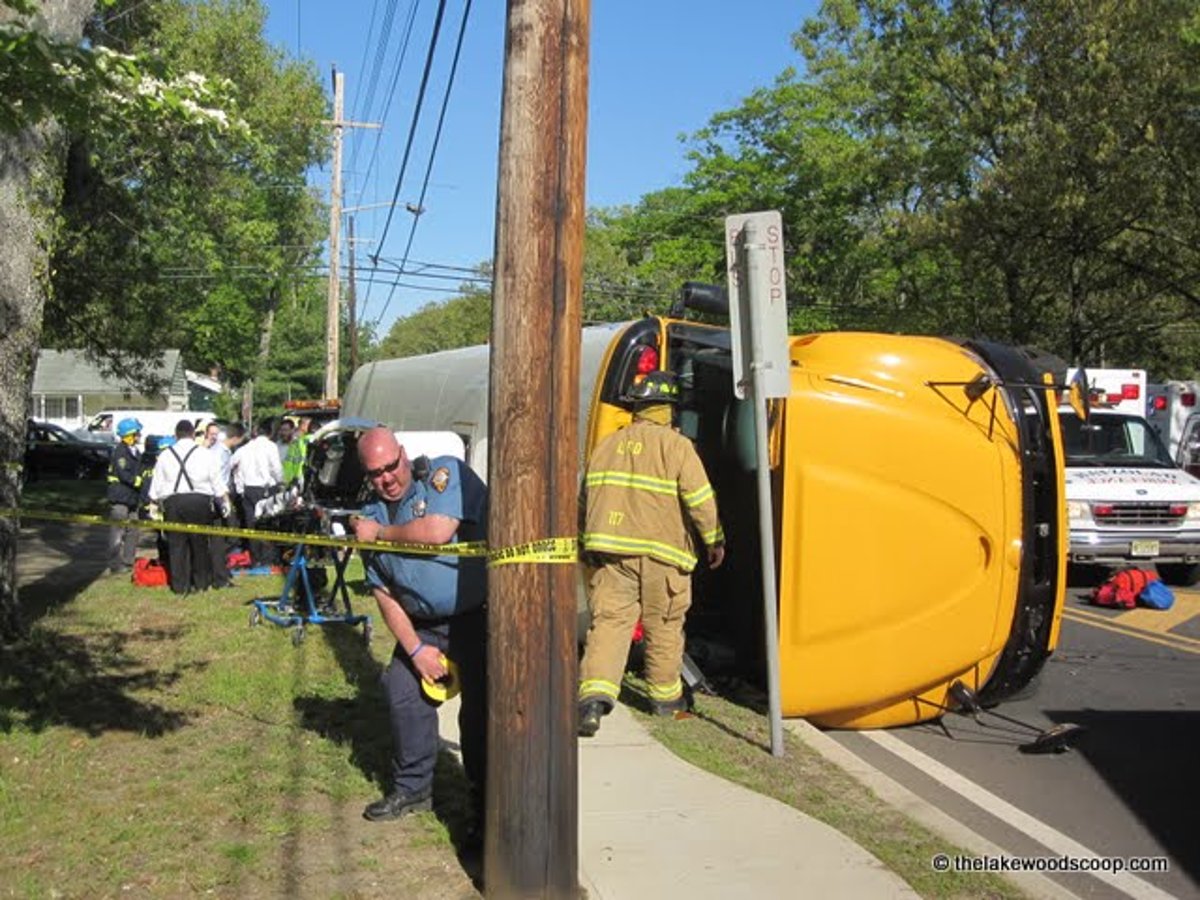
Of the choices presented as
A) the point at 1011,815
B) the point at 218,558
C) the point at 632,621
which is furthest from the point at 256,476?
the point at 1011,815

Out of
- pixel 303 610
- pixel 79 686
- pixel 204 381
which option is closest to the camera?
pixel 79 686

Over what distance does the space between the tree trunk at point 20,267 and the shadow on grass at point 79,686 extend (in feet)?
1.54

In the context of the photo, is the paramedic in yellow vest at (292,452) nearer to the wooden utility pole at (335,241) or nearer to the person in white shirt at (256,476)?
the person in white shirt at (256,476)

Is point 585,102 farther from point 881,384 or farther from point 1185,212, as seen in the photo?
point 1185,212

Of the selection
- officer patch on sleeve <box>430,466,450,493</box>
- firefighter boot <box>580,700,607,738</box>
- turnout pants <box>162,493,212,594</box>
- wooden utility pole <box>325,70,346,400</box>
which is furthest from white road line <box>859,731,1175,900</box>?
wooden utility pole <box>325,70,346,400</box>

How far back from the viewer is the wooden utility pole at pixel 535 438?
3924mm

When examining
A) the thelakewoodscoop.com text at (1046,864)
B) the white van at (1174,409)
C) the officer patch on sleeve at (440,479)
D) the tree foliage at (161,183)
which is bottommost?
the thelakewoodscoop.com text at (1046,864)

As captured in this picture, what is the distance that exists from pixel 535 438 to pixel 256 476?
10.4 metres

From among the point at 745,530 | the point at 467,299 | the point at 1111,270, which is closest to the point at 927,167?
the point at 1111,270

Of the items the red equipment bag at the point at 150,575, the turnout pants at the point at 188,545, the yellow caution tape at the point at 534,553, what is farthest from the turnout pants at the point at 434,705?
the red equipment bag at the point at 150,575

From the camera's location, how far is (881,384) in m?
6.47

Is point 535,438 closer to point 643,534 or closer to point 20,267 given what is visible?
point 643,534

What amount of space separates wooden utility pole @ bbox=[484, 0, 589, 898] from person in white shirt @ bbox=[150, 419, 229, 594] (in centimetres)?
819

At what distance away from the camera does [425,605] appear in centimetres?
463
